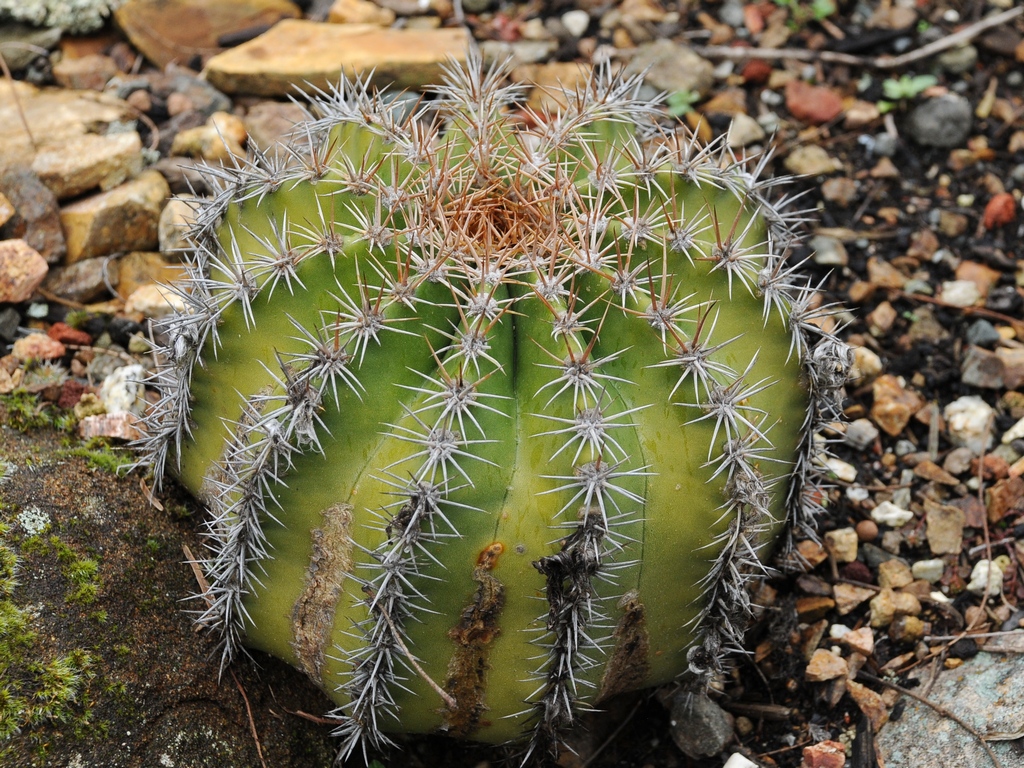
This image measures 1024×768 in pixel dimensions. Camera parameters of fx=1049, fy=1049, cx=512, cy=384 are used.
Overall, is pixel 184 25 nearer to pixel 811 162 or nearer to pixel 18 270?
pixel 18 270

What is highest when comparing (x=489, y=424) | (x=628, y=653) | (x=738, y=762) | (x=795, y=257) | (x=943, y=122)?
(x=489, y=424)

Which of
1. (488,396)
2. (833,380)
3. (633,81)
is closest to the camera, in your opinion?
(488,396)

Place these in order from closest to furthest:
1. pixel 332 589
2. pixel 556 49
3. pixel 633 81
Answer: pixel 332 589 < pixel 633 81 < pixel 556 49

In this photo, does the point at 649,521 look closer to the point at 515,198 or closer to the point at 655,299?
the point at 655,299

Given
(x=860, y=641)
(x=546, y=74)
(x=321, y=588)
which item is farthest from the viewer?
(x=546, y=74)

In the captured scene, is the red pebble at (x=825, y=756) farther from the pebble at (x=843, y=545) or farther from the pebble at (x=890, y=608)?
the pebble at (x=843, y=545)

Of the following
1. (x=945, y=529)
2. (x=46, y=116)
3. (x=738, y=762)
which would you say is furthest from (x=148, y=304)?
(x=945, y=529)

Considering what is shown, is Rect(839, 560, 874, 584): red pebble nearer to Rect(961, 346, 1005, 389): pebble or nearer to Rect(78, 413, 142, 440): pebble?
Rect(961, 346, 1005, 389): pebble

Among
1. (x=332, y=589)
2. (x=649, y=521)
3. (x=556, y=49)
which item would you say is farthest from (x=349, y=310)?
(x=556, y=49)
